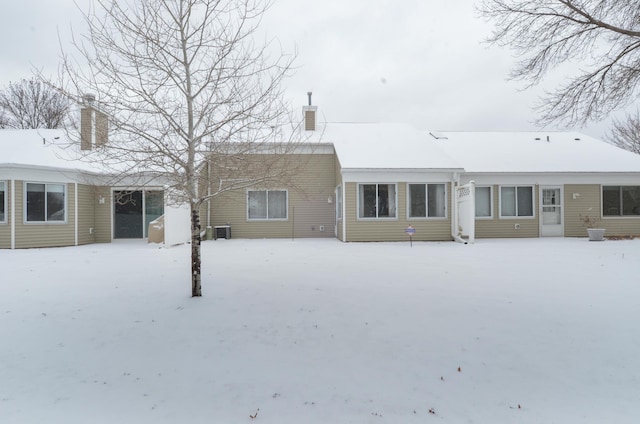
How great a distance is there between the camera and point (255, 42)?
18.1ft

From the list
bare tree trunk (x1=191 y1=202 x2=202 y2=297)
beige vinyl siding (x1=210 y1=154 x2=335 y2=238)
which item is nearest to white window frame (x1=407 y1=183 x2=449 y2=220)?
beige vinyl siding (x1=210 y1=154 x2=335 y2=238)

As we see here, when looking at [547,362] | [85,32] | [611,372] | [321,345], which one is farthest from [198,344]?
[85,32]

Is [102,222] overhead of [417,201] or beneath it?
beneath

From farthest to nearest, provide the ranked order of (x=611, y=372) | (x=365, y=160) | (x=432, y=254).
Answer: (x=365, y=160), (x=432, y=254), (x=611, y=372)

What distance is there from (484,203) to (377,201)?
484cm

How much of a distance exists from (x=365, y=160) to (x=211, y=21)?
953cm

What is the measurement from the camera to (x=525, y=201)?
1553 cm

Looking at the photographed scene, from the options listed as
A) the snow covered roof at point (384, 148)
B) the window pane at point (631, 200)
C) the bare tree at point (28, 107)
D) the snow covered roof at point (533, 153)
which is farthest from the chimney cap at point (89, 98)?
the bare tree at point (28, 107)

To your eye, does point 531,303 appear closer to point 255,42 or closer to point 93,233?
point 255,42

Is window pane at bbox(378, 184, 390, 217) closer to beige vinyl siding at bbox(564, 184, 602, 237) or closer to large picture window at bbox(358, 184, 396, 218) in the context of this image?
large picture window at bbox(358, 184, 396, 218)

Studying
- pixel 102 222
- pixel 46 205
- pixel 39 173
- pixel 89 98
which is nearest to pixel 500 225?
pixel 89 98

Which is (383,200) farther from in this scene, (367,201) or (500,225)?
(500,225)

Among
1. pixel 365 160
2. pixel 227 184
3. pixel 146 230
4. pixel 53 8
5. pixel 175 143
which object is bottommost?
pixel 146 230

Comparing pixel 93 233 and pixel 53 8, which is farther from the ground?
pixel 53 8
